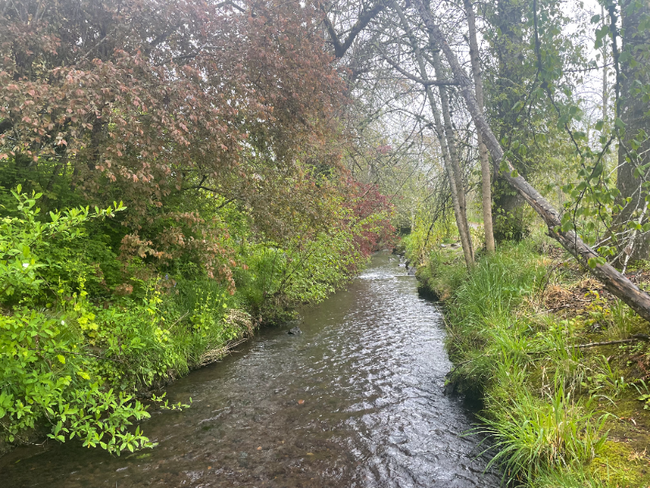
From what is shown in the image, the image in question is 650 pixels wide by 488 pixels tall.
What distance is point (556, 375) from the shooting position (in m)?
3.62

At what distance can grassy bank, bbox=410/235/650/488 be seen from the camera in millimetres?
2932

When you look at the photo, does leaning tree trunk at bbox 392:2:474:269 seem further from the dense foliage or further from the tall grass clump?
the dense foliage

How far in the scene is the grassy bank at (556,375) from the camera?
293 centimetres

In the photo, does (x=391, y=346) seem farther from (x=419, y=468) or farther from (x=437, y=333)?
(x=419, y=468)

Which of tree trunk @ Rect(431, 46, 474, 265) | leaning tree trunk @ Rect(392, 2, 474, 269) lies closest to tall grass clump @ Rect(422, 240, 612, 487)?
leaning tree trunk @ Rect(392, 2, 474, 269)

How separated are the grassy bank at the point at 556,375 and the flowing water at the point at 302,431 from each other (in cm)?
49

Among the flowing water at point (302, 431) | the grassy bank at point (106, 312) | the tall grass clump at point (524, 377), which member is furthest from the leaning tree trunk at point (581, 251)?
the grassy bank at point (106, 312)

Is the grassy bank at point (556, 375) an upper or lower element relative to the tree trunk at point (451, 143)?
lower

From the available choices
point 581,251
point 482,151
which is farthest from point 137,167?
point 482,151

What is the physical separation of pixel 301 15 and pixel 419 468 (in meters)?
6.64

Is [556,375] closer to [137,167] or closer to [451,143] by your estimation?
[137,167]

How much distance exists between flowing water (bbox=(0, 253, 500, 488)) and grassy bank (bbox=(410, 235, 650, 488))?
1.60 feet

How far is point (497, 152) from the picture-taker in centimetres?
439

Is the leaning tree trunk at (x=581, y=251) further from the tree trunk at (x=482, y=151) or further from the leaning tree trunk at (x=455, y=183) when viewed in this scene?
the leaning tree trunk at (x=455, y=183)
